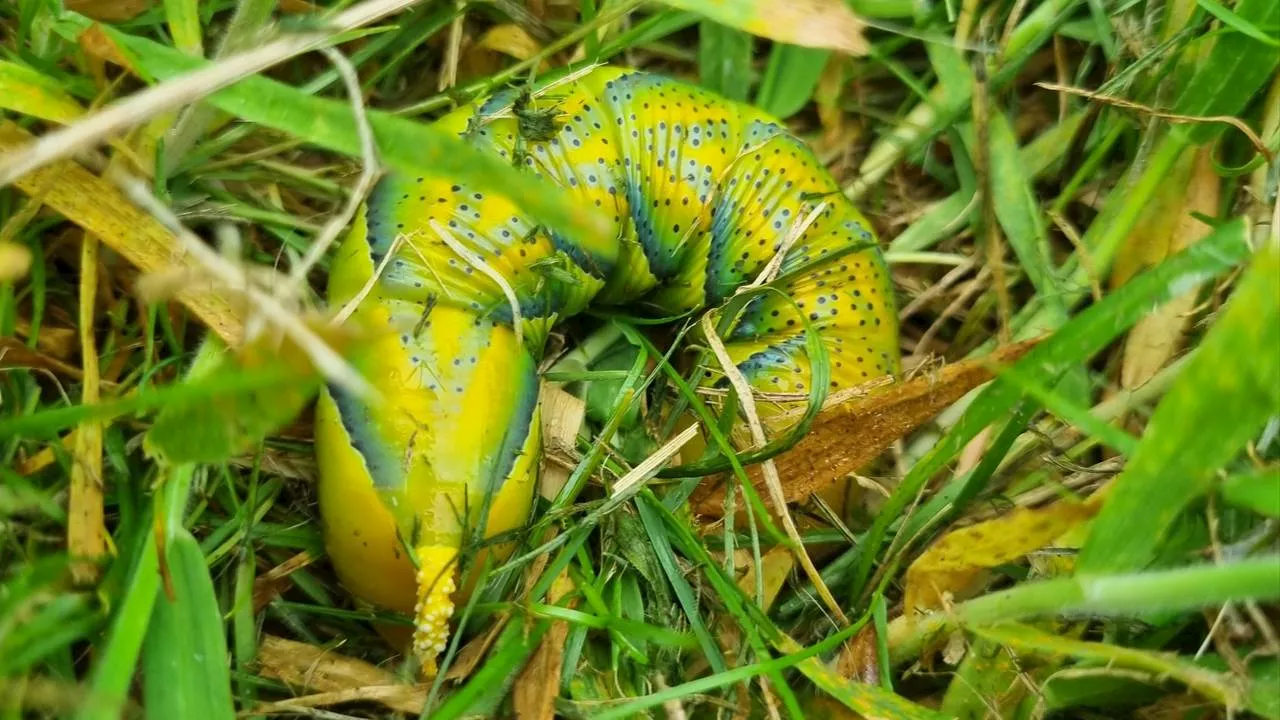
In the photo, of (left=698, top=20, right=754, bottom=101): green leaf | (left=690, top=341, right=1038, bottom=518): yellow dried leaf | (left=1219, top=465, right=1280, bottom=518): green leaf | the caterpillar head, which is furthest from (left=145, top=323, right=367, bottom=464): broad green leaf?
(left=698, top=20, right=754, bottom=101): green leaf

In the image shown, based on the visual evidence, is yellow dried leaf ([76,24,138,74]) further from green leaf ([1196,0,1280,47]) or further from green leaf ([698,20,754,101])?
green leaf ([1196,0,1280,47])

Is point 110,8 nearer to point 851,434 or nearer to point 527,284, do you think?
point 527,284

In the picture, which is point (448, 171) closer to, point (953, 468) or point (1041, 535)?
point (1041, 535)

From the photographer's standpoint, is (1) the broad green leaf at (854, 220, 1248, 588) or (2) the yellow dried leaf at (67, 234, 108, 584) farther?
(2) the yellow dried leaf at (67, 234, 108, 584)

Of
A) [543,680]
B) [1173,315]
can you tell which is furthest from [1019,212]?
[543,680]

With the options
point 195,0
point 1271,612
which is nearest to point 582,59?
point 195,0

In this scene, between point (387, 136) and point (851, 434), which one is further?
point (851, 434)
